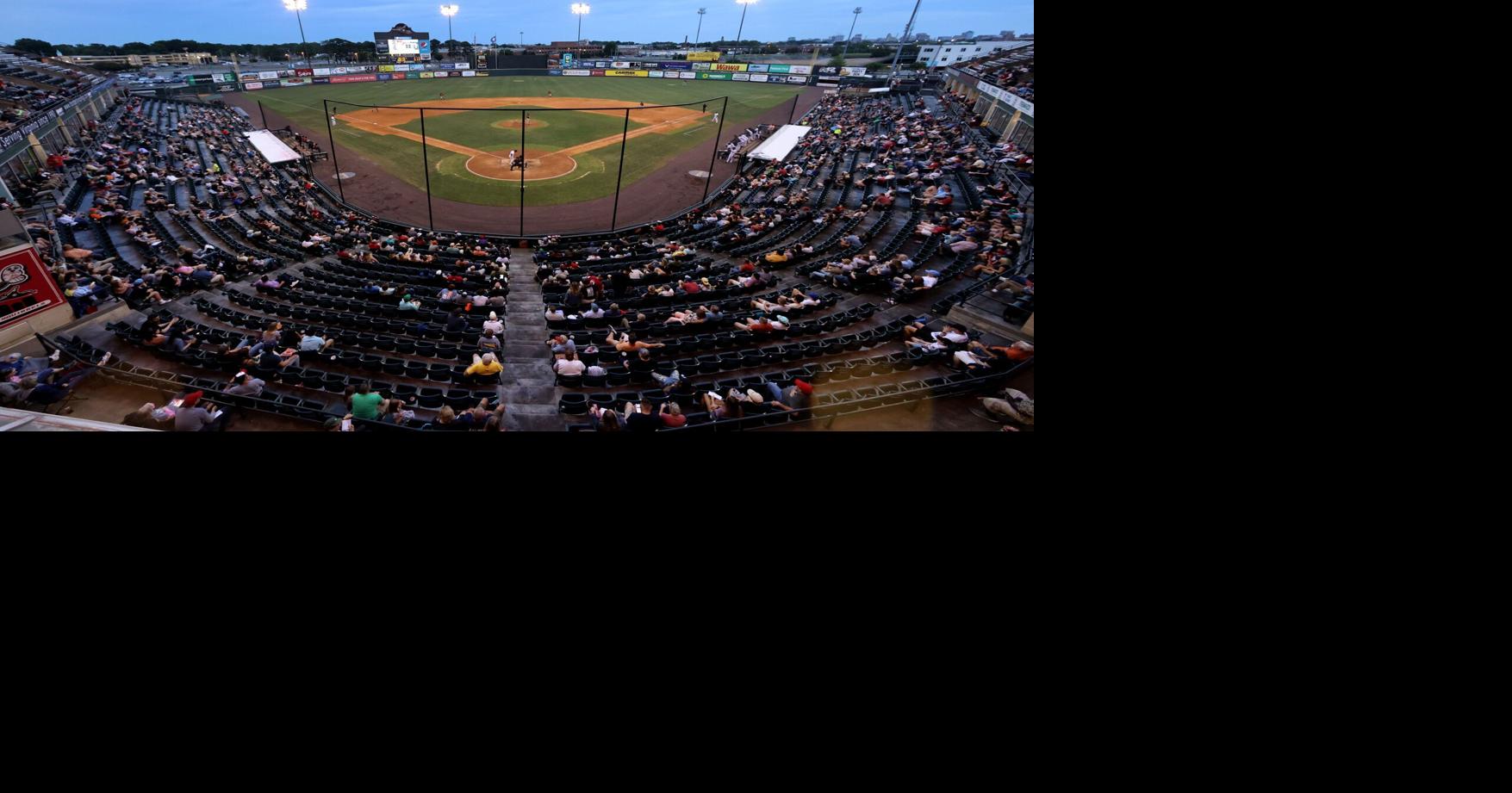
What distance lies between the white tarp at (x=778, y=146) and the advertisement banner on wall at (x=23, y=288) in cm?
2709

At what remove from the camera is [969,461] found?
2.00 m

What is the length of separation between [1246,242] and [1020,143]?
36.4 meters

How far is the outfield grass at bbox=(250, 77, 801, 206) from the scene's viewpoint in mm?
27750

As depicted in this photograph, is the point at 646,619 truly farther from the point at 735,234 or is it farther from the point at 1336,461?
the point at 735,234

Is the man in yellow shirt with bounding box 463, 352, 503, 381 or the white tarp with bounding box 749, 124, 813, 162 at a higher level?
the white tarp with bounding box 749, 124, 813, 162

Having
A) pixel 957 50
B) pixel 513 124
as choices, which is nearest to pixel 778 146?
pixel 513 124

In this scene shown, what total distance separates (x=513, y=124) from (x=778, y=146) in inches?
976

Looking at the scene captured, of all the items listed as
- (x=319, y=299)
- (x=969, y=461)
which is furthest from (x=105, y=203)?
(x=969, y=461)

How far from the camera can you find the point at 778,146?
3142cm


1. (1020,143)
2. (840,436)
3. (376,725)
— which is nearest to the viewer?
(376,725)

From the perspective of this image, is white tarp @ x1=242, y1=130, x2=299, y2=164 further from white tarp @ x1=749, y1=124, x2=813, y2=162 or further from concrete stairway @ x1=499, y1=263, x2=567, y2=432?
white tarp @ x1=749, y1=124, x2=813, y2=162

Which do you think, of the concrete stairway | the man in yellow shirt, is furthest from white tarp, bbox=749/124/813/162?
the man in yellow shirt

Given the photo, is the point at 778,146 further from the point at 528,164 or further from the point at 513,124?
the point at 513,124

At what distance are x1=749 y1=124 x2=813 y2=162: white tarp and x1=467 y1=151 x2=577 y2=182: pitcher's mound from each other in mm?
11205
